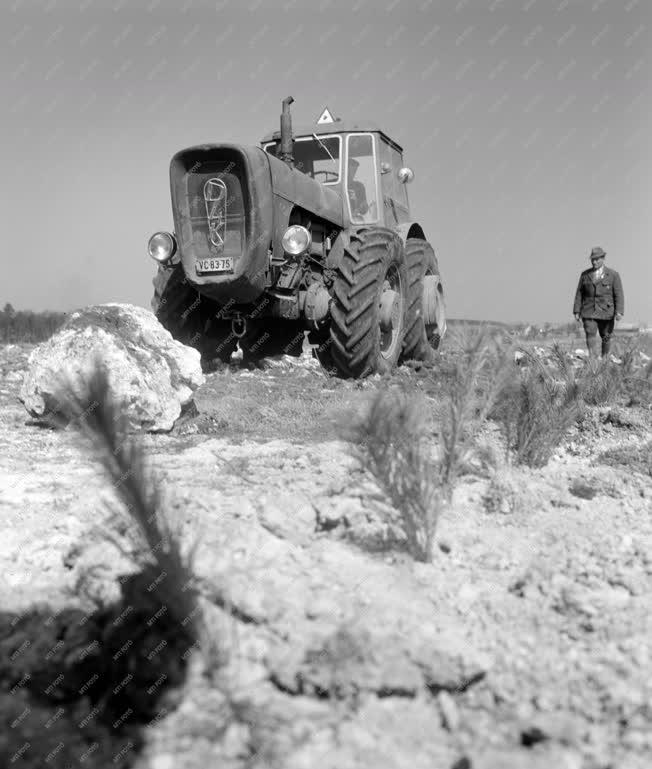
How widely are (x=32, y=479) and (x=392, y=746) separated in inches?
91.2

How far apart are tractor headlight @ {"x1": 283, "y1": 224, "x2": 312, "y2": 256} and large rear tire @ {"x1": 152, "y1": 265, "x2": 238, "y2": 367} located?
103cm

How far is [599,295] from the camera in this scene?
8711mm

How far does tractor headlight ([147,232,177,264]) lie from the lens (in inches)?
257

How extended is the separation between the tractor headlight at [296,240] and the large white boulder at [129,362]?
5.68 ft

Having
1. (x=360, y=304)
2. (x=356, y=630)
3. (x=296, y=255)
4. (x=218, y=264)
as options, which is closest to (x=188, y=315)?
(x=218, y=264)

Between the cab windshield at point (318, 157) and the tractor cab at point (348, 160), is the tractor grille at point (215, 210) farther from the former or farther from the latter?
the cab windshield at point (318, 157)

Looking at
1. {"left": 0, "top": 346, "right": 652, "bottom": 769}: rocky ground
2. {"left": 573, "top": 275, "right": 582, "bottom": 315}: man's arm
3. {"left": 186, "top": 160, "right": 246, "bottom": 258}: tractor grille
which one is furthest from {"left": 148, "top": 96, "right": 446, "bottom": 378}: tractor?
{"left": 0, "top": 346, "right": 652, "bottom": 769}: rocky ground

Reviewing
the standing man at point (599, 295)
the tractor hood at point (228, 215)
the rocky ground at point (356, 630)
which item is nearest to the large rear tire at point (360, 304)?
the tractor hood at point (228, 215)


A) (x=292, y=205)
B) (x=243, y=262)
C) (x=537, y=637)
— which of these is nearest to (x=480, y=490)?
(x=537, y=637)

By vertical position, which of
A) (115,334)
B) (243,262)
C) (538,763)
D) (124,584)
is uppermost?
(243,262)

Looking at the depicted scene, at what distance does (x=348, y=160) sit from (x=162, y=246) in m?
2.36

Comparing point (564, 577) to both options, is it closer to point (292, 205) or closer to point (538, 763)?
point (538, 763)

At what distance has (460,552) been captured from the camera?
2426 mm

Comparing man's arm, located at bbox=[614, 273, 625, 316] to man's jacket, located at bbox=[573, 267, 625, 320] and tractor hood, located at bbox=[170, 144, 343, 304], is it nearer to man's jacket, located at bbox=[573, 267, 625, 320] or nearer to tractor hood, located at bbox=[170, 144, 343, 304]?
man's jacket, located at bbox=[573, 267, 625, 320]
